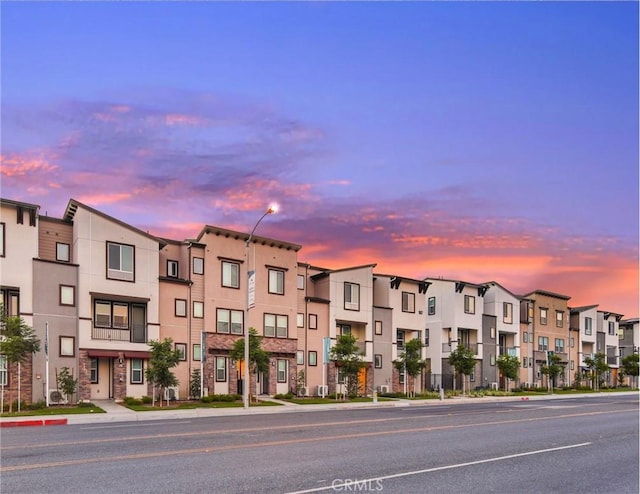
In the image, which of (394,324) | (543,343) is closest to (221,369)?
(394,324)

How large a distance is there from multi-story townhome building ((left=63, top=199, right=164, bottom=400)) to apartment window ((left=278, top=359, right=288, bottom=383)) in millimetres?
10187

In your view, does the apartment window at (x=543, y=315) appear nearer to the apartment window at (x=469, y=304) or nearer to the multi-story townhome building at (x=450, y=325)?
the multi-story townhome building at (x=450, y=325)

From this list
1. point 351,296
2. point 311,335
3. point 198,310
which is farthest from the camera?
point 351,296

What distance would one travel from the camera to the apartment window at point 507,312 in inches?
2800

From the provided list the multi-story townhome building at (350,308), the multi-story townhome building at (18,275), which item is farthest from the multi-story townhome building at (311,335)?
the multi-story townhome building at (18,275)

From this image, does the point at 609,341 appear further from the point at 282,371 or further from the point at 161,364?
the point at 161,364

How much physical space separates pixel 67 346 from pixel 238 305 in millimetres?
12486

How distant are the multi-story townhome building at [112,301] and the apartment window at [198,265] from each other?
306 centimetres

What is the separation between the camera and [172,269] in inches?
1751

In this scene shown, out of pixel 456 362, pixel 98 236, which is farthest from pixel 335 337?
pixel 98 236

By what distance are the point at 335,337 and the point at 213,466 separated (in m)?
39.9

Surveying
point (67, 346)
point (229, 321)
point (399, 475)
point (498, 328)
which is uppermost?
point (229, 321)

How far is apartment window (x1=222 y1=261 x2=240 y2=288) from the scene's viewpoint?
149ft

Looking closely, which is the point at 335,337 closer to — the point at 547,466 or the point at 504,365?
the point at 504,365
